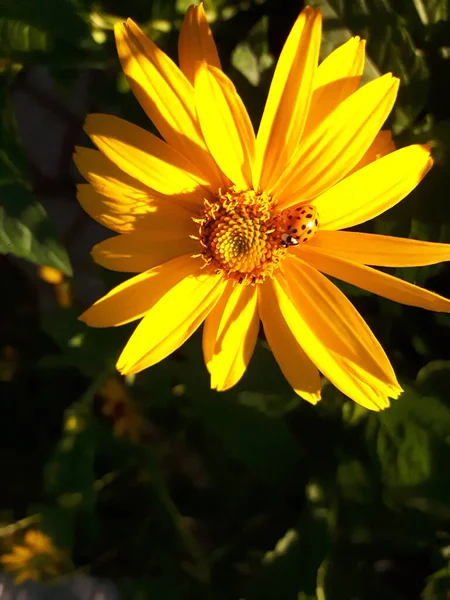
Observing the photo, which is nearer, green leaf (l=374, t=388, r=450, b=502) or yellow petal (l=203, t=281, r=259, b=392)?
yellow petal (l=203, t=281, r=259, b=392)

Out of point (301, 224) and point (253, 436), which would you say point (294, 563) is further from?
point (301, 224)

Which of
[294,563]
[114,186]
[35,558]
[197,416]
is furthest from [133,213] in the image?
[35,558]

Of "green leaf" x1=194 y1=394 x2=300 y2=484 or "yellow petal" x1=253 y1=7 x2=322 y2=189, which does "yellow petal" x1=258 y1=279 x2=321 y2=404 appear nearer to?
"yellow petal" x1=253 y1=7 x2=322 y2=189

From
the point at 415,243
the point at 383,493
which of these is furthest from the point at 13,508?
the point at 415,243

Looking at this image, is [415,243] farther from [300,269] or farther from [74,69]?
[74,69]

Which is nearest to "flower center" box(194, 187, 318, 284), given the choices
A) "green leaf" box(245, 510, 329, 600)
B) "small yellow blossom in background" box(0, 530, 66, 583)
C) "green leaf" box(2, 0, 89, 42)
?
"green leaf" box(2, 0, 89, 42)

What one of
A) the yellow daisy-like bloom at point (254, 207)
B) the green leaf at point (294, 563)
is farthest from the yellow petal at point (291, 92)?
the green leaf at point (294, 563)
